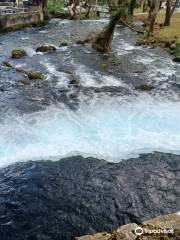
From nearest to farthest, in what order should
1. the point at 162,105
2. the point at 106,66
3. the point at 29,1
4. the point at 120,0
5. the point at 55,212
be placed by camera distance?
the point at 55,212 → the point at 162,105 → the point at 106,66 → the point at 120,0 → the point at 29,1

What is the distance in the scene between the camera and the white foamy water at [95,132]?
1397 centimetres

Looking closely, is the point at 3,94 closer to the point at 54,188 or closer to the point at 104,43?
the point at 54,188

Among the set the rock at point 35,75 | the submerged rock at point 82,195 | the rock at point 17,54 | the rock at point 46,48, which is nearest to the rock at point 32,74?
the rock at point 35,75

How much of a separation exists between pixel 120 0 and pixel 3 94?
45.1ft

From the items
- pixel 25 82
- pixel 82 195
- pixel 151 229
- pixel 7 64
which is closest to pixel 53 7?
pixel 7 64

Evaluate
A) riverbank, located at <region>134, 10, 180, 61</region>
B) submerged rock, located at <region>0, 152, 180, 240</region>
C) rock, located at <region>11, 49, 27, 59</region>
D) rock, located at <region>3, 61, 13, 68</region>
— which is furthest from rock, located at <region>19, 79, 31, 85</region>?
riverbank, located at <region>134, 10, 180, 61</region>

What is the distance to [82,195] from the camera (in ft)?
37.8

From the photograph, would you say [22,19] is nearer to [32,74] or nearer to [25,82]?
[32,74]

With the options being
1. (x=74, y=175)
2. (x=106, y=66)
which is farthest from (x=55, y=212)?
(x=106, y=66)

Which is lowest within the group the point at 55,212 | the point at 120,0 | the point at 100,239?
the point at 55,212

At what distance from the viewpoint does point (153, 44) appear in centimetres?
3153

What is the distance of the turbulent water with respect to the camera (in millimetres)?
14336

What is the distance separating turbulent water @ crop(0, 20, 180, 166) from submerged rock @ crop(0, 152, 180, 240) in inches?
28.6

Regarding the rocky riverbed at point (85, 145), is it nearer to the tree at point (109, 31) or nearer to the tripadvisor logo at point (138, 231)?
the tripadvisor logo at point (138, 231)
